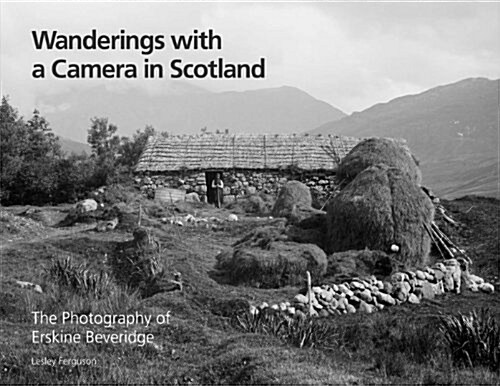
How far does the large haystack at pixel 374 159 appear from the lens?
2283 cm

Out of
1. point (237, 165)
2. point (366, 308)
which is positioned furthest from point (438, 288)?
point (237, 165)

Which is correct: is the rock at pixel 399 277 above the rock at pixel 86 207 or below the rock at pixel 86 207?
below

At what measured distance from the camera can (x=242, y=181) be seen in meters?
33.0

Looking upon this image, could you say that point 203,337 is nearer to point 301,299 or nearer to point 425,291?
point 301,299

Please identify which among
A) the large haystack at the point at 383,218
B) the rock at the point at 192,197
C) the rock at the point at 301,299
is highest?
the rock at the point at 192,197

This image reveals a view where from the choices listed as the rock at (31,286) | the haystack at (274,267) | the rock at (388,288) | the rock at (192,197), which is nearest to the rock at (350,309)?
the rock at (388,288)

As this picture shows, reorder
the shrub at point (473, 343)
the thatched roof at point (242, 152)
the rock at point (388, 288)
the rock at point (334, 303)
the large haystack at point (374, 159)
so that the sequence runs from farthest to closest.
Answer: the thatched roof at point (242, 152) → the large haystack at point (374, 159) → the rock at point (388, 288) → the rock at point (334, 303) → the shrub at point (473, 343)

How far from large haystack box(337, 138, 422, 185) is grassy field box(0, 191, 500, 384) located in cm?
590

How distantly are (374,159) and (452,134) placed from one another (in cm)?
13532

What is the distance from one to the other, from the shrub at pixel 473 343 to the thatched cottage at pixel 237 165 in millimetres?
22620

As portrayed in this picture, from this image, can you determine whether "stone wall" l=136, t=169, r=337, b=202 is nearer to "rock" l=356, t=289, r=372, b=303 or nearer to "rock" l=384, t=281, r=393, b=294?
"rock" l=384, t=281, r=393, b=294

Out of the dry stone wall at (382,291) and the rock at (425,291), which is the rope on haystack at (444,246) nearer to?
the dry stone wall at (382,291)

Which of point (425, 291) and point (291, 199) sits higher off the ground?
point (291, 199)

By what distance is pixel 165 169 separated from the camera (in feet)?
107
